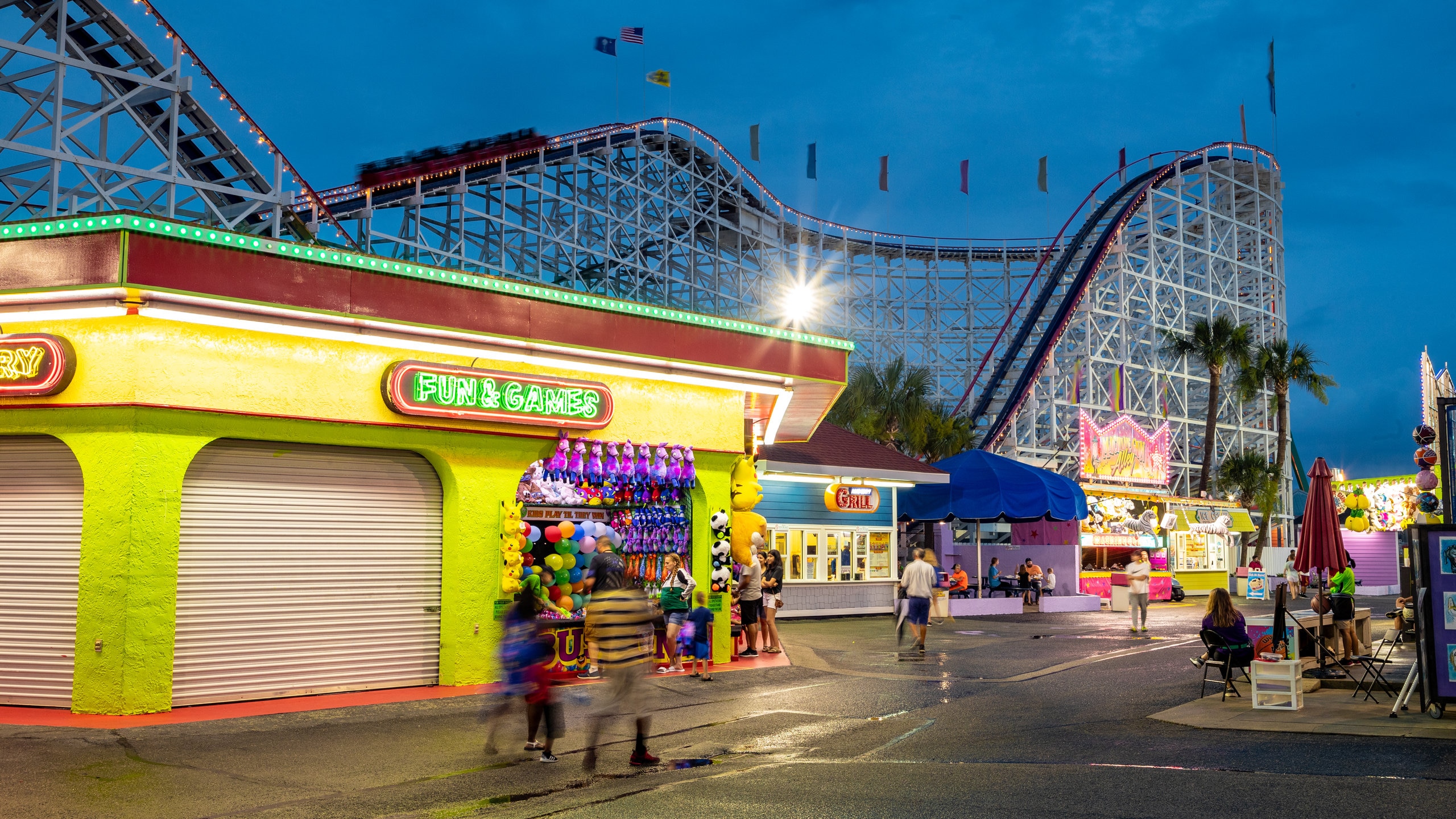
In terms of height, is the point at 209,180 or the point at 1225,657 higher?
the point at 209,180

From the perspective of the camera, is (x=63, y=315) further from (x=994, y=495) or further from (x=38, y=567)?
(x=994, y=495)

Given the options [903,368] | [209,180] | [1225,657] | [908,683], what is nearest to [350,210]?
[209,180]

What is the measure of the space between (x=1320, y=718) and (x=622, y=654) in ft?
21.1

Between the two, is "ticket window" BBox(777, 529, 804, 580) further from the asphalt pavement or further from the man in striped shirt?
the man in striped shirt

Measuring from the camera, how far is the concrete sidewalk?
30.9 ft

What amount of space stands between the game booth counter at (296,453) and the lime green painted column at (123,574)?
0.07 feet

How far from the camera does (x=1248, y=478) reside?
43.2 m

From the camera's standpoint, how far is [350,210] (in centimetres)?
3166

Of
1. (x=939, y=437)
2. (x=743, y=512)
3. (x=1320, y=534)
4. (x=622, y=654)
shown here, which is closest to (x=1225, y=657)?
(x=1320, y=534)

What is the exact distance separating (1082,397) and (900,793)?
3793cm

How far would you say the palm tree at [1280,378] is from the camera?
140ft

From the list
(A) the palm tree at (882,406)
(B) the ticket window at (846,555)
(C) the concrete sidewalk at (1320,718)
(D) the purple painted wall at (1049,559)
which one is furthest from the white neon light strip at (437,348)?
(A) the palm tree at (882,406)

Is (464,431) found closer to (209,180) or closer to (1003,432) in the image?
(209,180)

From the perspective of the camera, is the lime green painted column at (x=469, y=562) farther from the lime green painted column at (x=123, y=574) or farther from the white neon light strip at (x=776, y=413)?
the white neon light strip at (x=776, y=413)
